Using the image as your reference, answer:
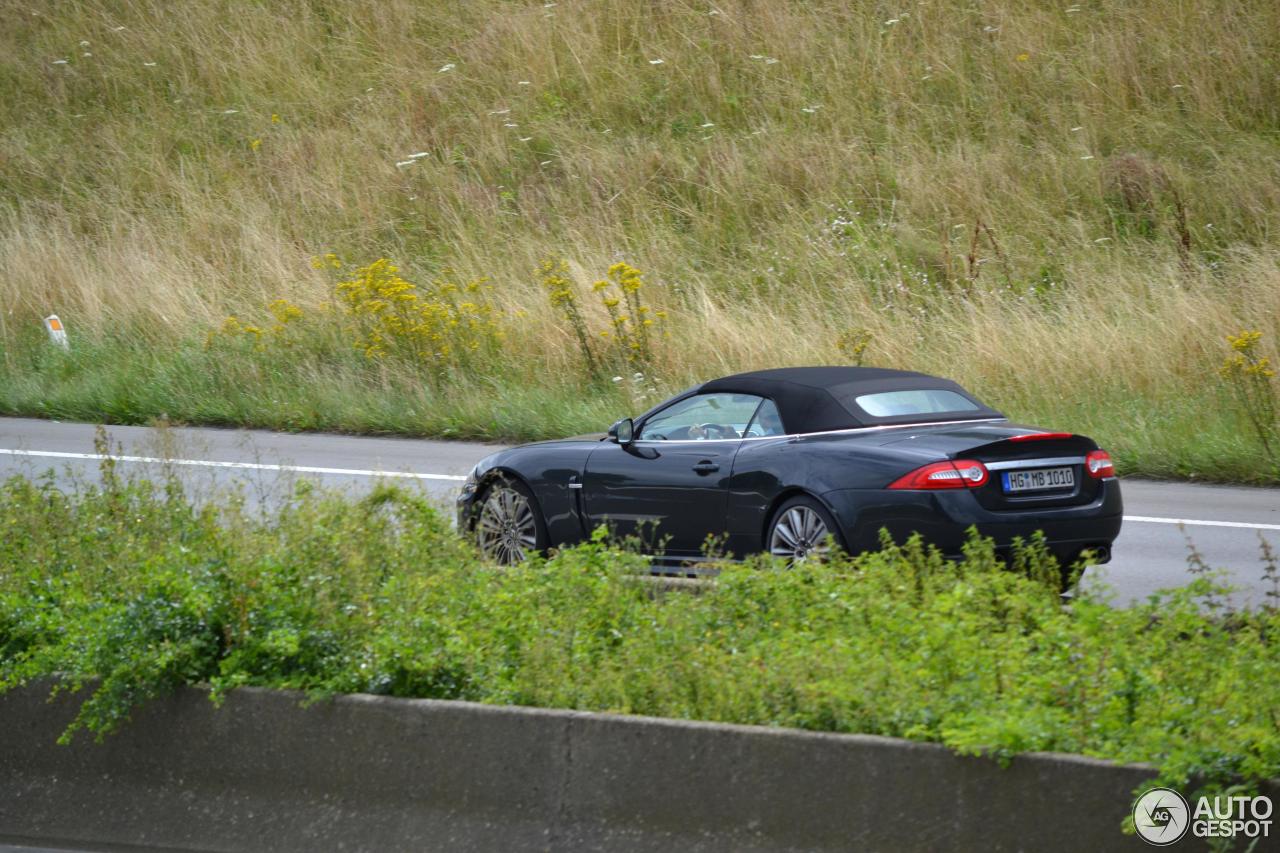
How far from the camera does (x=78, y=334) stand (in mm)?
22031

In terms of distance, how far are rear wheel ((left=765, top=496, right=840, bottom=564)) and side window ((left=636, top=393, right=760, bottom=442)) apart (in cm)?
74

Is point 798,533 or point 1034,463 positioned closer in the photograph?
point 1034,463

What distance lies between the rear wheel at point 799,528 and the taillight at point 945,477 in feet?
1.61

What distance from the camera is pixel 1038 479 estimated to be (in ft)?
26.7

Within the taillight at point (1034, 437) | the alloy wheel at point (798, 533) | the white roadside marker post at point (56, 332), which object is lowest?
the alloy wheel at point (798, 533)

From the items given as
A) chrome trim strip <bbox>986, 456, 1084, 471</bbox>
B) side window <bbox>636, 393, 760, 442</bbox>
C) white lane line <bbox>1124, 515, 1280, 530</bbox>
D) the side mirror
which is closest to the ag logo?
chrome trim strip <bbox>986, 456, 1084, 471</bbox>

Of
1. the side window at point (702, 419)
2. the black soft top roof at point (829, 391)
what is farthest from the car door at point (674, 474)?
the black soft top roof at point (829, 391)

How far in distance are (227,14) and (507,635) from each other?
106 feet

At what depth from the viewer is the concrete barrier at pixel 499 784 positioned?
427 centimetres

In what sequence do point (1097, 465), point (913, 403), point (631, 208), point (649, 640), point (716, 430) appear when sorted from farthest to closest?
point (631, 208)
point (716, 430)
point (913, 403)
point (1097, 465)
point (649, 640)

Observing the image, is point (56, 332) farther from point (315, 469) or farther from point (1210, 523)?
point (1210, 523)

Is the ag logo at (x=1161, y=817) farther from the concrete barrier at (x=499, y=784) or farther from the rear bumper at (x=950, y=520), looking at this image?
the rear bumper at (x=950, y=520)

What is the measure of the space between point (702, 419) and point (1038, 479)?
2121 millimetres

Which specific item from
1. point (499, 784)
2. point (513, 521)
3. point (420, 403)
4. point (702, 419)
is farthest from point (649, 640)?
point (420, 403)
